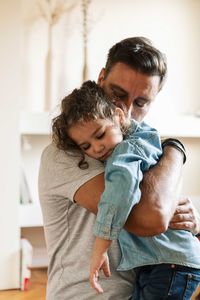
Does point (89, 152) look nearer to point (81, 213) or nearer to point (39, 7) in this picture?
point (81, 213)

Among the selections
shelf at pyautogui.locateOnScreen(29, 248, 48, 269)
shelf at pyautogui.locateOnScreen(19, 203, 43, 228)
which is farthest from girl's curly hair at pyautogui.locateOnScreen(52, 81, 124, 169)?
shelf at pyautogui.locateOnScreen(29, 248, 48, 269)

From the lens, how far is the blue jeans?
3.93 ft

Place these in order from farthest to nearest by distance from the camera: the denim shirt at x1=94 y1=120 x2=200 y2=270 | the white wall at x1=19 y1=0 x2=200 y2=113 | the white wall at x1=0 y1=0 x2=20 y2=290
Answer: the white wall at x1=19 y1=0 x2=200 y2=113 → the white wall at x1=0 y1=0 x2=20 y2=290 → the denim shirt at x1=94 y1=120 x2=200 y2=270

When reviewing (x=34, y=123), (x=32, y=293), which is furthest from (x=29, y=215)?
(x=34, y=123)

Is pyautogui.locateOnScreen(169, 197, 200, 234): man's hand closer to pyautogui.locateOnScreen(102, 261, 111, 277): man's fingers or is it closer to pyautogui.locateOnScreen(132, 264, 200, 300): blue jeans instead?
pyautogui.locateOnScreen(132, 264, 200, 300): blue jeans

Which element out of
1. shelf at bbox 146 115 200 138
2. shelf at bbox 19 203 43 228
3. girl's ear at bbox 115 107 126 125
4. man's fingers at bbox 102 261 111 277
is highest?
girl's ear at bbox 115 107 126 125

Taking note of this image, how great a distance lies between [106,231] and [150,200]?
123 mm

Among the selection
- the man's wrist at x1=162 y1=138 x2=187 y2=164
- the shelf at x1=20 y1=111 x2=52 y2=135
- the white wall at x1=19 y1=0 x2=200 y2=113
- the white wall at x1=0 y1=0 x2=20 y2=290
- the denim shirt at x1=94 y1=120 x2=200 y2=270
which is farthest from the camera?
the white wall at x1=19 y1=0 x2=200 y2=113

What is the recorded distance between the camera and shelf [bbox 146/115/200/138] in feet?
11.7

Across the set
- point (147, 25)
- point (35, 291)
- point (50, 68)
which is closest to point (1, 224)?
point (35, 291)

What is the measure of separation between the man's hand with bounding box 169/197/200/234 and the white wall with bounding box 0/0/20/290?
1.96 metres

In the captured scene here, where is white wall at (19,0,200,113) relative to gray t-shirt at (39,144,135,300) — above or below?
above

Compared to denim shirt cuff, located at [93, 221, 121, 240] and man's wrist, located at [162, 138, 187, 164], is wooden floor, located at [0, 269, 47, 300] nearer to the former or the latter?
man's wrist, located at [162, 138, 187, 164]

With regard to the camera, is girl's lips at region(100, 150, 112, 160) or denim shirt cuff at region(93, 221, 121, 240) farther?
girl's lips at region(100, 150, 112, 160)
